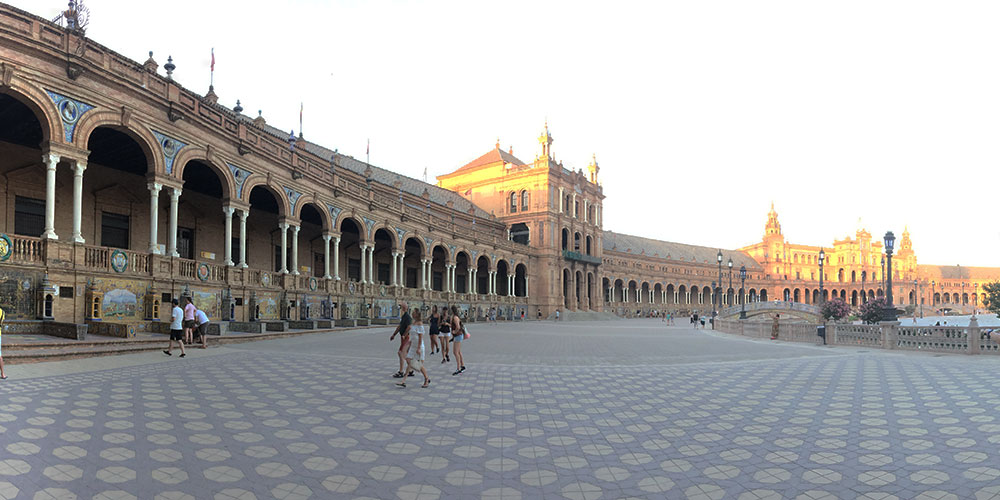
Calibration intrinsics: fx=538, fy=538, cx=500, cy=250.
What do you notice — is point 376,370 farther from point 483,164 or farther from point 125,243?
point 483,164

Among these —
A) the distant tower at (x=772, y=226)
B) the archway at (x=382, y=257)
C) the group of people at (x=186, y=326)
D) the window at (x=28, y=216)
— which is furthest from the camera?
the distant tower at (x=772, y=226)

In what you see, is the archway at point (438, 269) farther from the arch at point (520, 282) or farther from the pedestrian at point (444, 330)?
the pedestrian at point (444, 330)

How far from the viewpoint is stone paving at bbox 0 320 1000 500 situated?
4.51 metres

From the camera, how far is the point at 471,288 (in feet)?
146

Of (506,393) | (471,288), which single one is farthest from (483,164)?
(506,393)

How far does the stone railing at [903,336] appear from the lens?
51.4ft

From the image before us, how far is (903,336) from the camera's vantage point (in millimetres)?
18000

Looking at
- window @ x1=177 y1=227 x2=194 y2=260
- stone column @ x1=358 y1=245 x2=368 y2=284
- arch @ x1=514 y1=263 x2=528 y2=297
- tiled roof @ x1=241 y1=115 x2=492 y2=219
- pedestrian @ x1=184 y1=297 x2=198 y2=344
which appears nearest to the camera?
pedestrian @ x1=184 y1=297 x2=198 y2=344

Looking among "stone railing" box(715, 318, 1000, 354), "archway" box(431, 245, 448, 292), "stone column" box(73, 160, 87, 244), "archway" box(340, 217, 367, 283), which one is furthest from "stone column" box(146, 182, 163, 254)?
"archway" box(431, 245, 448, 292)

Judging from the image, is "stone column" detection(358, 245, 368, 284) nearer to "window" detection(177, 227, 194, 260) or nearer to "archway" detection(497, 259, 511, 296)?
"window" detection(177, 227, 194, 260)

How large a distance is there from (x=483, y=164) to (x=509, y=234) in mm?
11164

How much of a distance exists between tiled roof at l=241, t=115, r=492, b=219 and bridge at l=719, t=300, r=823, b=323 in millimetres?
28405

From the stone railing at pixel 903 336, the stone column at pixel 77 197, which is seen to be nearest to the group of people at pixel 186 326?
the stone column at pixel 77 197

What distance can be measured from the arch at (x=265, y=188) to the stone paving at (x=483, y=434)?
11577 mm
